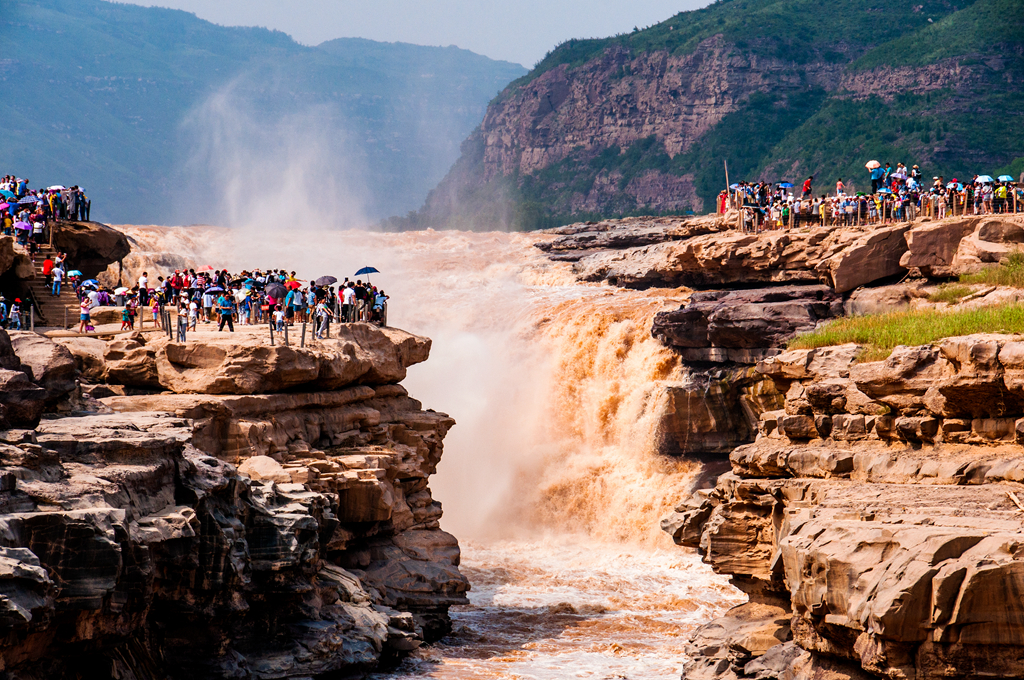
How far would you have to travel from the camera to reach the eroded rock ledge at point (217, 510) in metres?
16.8

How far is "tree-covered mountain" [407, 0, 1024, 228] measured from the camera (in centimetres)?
8844

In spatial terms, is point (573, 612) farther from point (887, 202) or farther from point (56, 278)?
point (887, 202)

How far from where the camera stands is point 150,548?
1888 centimetres

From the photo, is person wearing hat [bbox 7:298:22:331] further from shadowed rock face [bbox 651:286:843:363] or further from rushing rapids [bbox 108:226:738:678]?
shadowed rock face [bbox 651:286:843:363]

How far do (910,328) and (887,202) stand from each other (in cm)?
2103

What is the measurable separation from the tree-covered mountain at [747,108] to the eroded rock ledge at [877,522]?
210ft

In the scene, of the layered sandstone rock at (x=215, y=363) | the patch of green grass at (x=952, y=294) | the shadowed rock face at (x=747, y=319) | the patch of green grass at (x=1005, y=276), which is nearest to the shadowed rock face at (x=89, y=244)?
the layered sandstone rock at (x=215, y=363)

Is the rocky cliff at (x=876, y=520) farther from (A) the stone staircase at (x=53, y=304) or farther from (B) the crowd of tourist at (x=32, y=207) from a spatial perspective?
(B) the crowd of tourist at (x=32, y=207)

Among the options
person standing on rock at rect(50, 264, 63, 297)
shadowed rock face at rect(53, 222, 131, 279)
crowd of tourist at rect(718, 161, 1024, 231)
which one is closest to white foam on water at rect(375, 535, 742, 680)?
crowd of tourist at rect(718, 161, 1024, 231)

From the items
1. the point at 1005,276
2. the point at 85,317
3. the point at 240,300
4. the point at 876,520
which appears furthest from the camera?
the point at 240,300

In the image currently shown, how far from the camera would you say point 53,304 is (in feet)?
112

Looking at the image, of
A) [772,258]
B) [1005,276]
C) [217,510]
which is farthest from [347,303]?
[1005,276]

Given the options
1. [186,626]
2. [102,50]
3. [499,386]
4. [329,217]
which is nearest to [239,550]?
[186,626]

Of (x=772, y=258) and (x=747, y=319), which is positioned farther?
(x=772, y=258)
